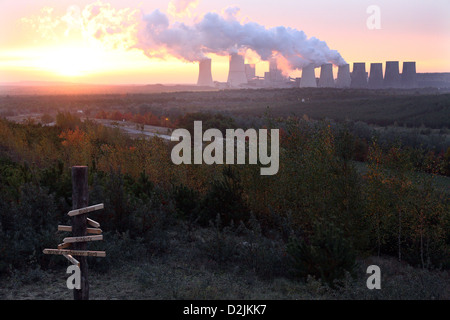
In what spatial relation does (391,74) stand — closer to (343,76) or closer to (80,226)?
(343,76)

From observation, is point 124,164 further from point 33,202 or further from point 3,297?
point 3,297

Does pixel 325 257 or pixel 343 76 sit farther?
pixel 343 76

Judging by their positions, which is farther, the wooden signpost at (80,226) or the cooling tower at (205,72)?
the cooling tower at (205,72)


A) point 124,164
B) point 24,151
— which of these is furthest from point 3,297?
point 24,151

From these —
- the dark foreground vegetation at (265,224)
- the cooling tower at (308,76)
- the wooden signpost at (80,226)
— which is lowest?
the dark foreground vegetation at (265,224)

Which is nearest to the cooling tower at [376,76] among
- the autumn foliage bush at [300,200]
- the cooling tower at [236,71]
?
the cooling tower at [236,71]

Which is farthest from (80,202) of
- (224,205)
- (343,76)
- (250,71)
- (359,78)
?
(250,71)

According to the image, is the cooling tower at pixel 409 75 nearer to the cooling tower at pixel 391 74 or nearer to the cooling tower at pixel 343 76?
the cooling tower at pixel 391 74
